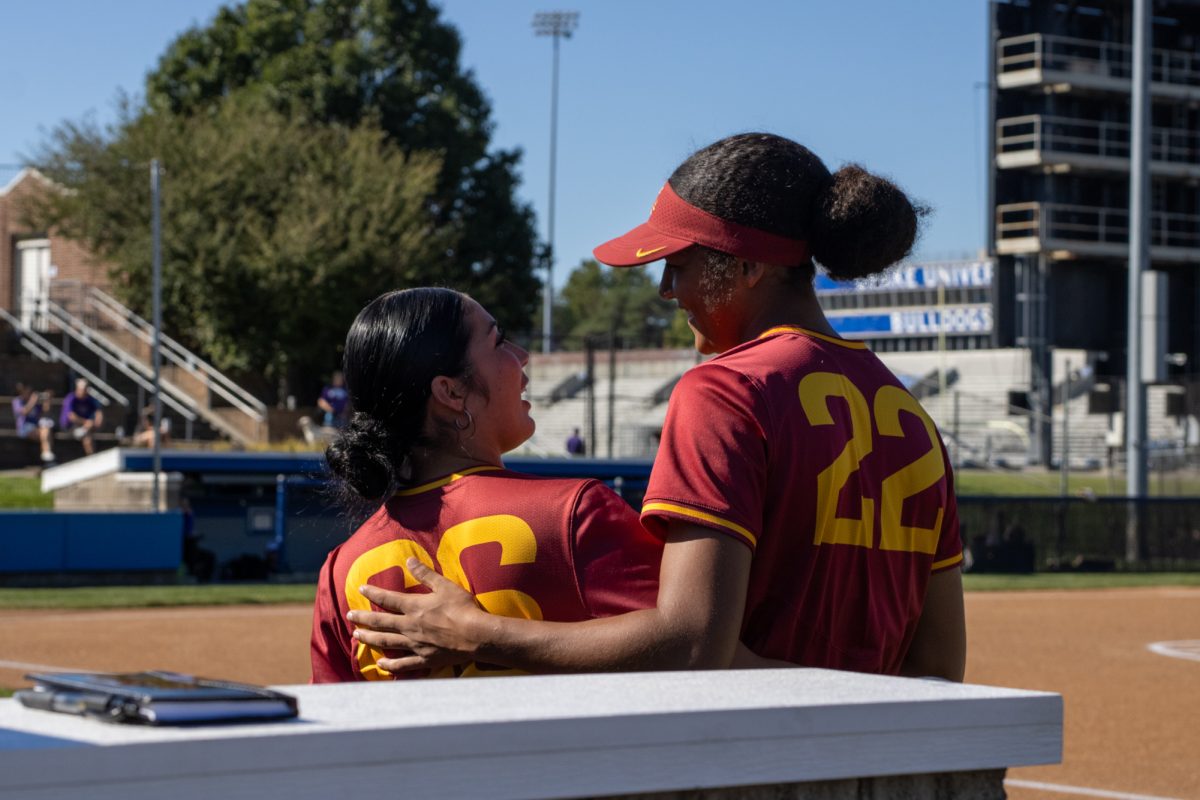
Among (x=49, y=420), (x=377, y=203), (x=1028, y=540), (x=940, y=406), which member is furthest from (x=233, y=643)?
(x=940, y=406)

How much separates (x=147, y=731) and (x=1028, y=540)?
80.2 feet

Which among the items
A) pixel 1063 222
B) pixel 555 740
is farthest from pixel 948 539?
pixel 1063 222

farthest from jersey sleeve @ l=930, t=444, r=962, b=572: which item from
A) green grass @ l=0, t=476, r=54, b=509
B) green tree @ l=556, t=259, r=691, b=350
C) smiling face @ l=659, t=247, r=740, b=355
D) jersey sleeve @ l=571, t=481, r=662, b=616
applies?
green tree @ l=556, t=259, r=691, b=350

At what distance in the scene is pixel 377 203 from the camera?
127 ft

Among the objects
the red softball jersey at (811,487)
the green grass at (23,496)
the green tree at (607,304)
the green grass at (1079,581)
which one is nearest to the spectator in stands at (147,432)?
the green grass at (23,496)

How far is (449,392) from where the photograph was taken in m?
2.67

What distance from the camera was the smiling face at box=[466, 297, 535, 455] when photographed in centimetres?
268

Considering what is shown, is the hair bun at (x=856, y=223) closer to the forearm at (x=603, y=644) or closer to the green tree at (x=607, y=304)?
the forearm at (x=603, y=644)

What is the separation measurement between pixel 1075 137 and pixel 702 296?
51.3 m

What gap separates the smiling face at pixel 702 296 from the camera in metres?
2.66

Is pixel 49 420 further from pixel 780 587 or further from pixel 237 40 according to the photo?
pixel 780 587

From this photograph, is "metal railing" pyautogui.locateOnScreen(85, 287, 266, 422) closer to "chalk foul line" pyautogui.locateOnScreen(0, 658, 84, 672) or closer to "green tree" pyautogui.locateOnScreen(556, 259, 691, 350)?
"chalk foul line" pyautogui.locateOnScreen(0, 658, 84, 672)

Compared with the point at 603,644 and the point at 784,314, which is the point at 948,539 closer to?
the point at 784,314

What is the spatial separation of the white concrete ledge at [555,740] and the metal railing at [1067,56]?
4924cm
